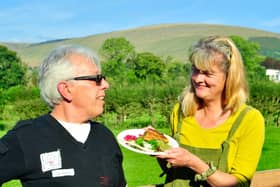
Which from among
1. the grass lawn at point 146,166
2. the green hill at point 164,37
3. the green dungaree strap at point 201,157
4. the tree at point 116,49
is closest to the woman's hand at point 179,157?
the green dungaree strap at point 201,157

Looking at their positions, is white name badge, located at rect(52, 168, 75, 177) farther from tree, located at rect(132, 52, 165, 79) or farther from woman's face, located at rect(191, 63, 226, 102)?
tree, located at rect(132, 52, 165, 79)

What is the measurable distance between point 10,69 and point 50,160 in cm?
7423

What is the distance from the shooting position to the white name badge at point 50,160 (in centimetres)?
237

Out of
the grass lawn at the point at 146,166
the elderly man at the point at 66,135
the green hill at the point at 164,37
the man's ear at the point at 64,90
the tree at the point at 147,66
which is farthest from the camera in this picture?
the green hill at the point at 164,37

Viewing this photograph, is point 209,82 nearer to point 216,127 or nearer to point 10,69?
point 216,127

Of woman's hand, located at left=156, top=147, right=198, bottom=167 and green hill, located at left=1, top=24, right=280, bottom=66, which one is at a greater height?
woman's hand, located at left=156, top=147, right=198, bottom=167

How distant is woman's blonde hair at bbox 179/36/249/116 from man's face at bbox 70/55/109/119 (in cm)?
65

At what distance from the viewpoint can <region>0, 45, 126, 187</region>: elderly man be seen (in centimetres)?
236

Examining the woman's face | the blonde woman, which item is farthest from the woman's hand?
the woman's face

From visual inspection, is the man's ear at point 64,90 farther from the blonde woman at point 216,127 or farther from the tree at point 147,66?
the tree at point 147,66

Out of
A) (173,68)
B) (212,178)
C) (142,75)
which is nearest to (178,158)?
(212,178)

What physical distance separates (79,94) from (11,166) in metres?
0.46

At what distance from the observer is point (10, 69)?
244 feet

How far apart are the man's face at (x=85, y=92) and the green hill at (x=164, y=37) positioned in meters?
97.4
